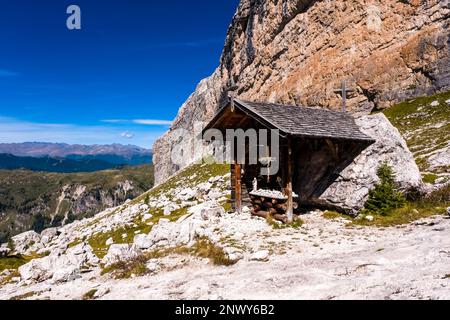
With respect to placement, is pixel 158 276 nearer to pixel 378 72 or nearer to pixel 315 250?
pixel 315 250

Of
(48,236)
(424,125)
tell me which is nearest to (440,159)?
(424,125)

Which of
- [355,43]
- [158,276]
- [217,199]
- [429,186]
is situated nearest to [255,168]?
[217,199]

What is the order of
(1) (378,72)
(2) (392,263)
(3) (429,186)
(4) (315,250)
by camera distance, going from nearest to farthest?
1. (2) (392,263)
2. (4) (315,250)
3. (3) (429,186)
4. (1) (378,72)

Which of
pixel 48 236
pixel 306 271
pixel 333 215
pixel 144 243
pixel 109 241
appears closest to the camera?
pixel 306 271

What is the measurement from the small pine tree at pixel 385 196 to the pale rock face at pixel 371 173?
0.28 meters

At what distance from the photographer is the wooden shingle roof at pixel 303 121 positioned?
1602cm

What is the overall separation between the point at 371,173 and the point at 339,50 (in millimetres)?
43294

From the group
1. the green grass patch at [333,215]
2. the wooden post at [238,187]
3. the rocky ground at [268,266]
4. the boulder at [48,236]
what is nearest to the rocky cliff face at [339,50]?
the green grass patch at [333,215]

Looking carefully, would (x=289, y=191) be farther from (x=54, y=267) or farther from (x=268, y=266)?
(x=54, y=267)

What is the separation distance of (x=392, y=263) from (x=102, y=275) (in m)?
9.65

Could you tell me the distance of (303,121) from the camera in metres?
17.3

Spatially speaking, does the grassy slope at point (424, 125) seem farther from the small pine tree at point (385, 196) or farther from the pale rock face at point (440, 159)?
the small pine tree at point (385, 196)

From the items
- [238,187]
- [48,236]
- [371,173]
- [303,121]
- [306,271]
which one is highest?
[303,121]

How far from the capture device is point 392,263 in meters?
9.60
